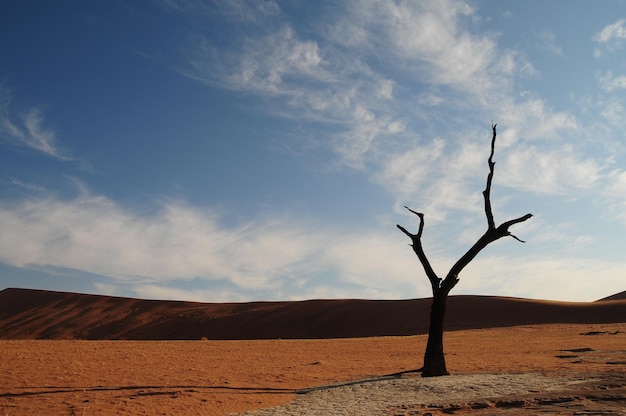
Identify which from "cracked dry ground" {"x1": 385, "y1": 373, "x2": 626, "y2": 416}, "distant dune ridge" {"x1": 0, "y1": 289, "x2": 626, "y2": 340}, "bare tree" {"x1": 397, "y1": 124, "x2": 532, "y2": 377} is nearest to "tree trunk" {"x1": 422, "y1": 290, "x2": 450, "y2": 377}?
"bare tree" {"x1": 397, "y1": 124, "x2": 532, "y2": 377}

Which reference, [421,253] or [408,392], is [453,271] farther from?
[408,392]

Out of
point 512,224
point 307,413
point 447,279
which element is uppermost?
point 512,224

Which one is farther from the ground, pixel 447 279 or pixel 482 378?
pixel 447 279

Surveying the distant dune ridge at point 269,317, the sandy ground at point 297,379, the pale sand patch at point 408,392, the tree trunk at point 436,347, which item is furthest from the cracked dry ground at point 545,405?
the distant dune ridge at point 269,317

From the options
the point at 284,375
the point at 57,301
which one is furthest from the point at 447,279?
the point at 57,301

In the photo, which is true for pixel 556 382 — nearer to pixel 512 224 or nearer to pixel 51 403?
pixel 512 224

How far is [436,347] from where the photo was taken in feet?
50.9

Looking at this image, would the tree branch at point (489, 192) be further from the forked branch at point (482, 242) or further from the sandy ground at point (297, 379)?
the sandy ground at point (297, 379)

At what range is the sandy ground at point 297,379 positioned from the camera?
424 inches

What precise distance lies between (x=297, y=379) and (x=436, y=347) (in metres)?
4.11

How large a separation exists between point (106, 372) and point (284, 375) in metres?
5.39

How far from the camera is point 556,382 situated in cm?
1269

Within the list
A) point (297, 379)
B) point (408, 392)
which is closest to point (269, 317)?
point (297, 379)

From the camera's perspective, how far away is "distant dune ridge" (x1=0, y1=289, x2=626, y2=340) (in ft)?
151
